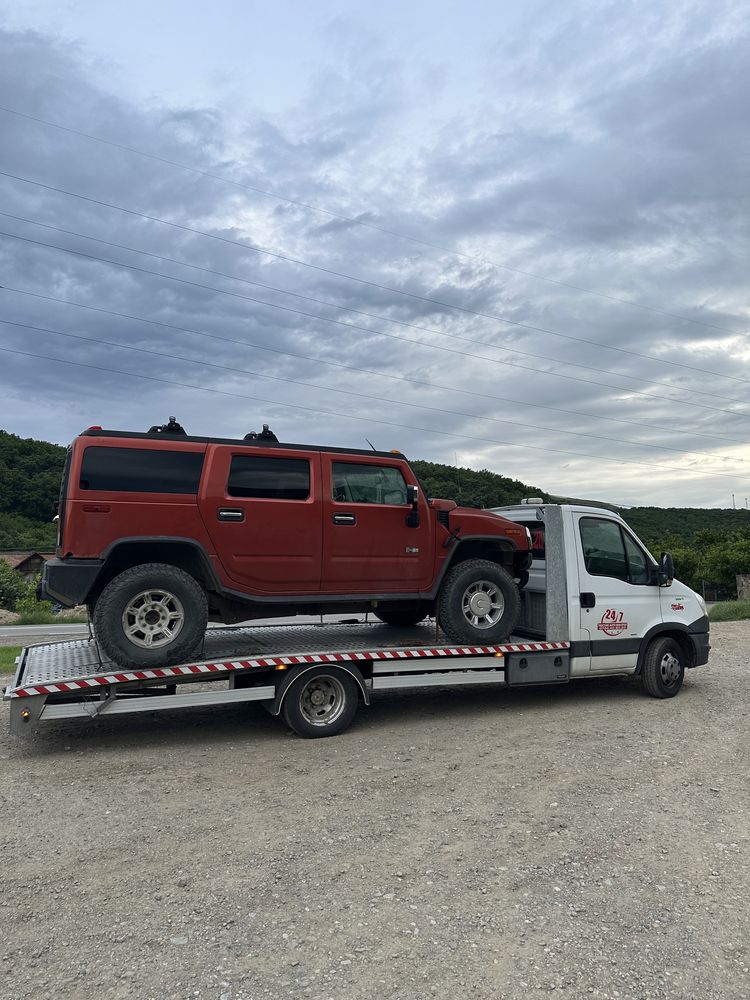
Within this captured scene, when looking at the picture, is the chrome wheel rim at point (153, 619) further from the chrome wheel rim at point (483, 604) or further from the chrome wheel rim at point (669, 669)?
the chrome wheel rim at point (669, 669)

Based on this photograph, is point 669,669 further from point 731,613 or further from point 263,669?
point 731,613

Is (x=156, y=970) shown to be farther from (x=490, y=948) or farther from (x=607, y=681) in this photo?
(x=607, y=681)

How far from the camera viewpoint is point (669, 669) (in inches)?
348

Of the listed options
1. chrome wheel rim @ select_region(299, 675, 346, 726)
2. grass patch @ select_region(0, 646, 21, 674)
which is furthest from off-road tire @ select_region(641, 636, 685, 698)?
grass patch @ select_region(0, 646, 21, 674)

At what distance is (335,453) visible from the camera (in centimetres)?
745

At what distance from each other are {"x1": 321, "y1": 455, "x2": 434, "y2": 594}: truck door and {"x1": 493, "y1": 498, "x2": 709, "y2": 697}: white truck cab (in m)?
1.61

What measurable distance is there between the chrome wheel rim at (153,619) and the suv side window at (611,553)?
461 cm

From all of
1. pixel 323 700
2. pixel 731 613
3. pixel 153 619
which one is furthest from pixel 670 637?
pixel 731 613

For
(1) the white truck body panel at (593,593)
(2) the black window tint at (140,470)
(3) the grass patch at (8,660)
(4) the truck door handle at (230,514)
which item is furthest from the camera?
(3) the grass patch at (8,660)

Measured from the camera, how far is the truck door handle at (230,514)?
6.76 m

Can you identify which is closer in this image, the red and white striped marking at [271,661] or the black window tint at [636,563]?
the red and white striped marking at [271,661]

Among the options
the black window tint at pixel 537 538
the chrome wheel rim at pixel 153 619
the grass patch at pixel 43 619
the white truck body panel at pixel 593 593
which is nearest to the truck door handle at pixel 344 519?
the chrome wheel rim at pixel 153 619

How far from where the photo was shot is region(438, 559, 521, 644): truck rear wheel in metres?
7.79

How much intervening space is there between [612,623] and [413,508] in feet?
9.29
